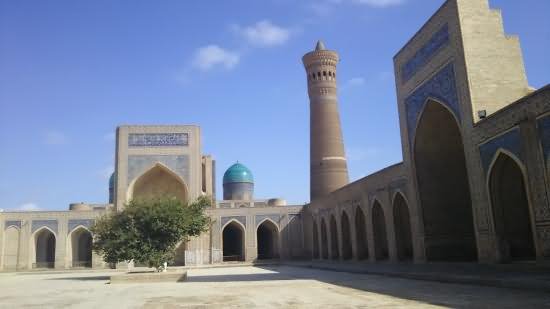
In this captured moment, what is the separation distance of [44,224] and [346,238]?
15739 millimetres

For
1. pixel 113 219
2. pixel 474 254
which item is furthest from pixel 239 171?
pixel 474 254

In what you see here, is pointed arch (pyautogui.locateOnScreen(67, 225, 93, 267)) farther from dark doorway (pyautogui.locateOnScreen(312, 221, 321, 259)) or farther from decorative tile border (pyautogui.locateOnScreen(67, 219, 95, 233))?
dark doorway (pyautogui.locateOnScreen(312, 221, 321, 259))

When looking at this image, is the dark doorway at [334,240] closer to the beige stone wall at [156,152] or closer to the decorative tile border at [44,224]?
the beige stone wall at [156,152]

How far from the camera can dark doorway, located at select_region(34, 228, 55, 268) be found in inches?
1043

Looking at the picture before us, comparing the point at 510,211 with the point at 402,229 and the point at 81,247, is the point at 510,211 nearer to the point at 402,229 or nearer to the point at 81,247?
the point at 402,229

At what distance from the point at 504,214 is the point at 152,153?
19042mm

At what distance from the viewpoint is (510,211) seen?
1057 centimetres

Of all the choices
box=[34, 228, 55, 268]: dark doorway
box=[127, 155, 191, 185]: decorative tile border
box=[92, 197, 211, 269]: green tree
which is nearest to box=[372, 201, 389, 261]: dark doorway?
box=[92, 197, 211, 269]: green tree

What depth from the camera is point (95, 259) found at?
2541cm

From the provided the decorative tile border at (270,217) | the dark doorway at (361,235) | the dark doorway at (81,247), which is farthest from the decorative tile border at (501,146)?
the dark doorway at (81,247)

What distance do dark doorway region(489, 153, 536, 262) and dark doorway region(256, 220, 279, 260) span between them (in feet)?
58.4

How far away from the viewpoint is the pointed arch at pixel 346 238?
2094cm

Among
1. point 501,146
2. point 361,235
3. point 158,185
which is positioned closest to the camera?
point 501,146

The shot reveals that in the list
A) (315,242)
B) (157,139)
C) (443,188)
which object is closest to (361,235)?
(443,188)
